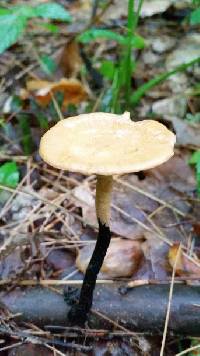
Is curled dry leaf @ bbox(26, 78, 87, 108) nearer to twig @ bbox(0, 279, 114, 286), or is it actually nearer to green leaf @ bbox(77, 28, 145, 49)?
green leaf @ bbox(77, 28, 145, 49)

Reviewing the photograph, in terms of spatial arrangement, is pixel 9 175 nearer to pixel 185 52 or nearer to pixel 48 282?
pixel 48 282

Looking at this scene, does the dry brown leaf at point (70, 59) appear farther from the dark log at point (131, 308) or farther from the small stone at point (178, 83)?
the dark log at point (131, 308)

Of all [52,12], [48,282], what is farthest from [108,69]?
[48,282]

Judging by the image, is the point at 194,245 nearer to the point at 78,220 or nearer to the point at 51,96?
the point at 78,220

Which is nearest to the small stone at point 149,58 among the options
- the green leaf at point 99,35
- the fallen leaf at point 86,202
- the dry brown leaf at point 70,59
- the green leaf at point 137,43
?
the dry brown leaf at point 70,59

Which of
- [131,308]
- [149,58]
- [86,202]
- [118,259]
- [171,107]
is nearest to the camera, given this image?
[131,308]
